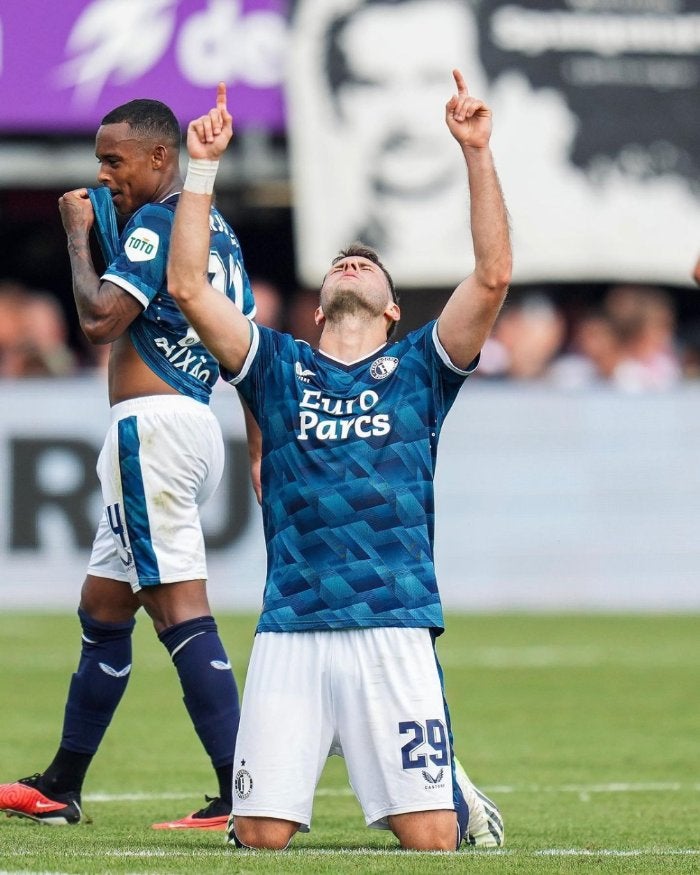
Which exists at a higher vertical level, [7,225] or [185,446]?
Answer: [7,225]

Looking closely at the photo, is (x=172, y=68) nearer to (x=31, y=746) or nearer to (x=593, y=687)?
(x=593, y=687)

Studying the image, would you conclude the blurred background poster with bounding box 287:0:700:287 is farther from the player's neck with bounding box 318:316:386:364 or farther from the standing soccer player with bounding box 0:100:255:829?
the player's neck with bounding box 318:316:386:364

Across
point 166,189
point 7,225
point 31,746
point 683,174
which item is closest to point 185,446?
point 166,189

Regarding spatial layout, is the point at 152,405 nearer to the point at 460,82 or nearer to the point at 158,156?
the point at 158,156

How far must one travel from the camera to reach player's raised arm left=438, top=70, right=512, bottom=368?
5.13 metres

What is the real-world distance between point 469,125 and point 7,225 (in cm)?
1602

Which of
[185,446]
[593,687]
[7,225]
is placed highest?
[7,225]

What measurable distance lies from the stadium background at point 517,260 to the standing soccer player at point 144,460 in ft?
27.1

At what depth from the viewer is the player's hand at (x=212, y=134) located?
516cm

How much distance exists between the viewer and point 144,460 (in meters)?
6.05

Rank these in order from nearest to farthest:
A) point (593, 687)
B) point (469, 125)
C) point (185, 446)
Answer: point (469, 125)
point (185, 446)
point (593, 687)

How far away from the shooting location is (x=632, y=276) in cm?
1691

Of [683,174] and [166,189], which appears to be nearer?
[166,189]

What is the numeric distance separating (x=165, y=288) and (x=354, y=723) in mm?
1649
